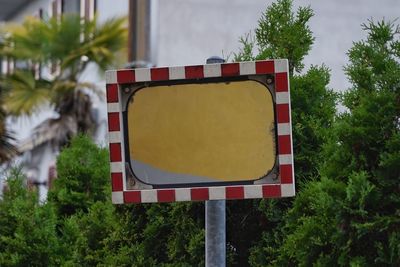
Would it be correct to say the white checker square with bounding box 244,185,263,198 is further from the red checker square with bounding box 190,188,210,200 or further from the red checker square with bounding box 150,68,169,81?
the red checker square with bounding box 150,68,169,81

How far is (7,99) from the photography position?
21547 mm

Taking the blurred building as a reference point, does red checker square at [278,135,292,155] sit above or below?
below

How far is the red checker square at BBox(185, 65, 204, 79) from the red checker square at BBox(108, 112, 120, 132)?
326mm

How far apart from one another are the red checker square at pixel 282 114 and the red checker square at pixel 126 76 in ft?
1.87

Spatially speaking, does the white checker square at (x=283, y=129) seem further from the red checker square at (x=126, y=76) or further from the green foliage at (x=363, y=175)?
the red checker square at (x=126, y=76)

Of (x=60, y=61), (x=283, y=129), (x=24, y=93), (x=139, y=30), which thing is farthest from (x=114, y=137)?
(x=24, y=93)

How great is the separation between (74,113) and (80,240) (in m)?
15.6

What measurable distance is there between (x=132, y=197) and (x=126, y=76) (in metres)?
0.46

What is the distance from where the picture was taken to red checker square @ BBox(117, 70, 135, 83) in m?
4.12

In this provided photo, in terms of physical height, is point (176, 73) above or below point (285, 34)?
below

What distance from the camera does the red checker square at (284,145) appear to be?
13.0ft

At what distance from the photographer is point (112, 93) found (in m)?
4.14

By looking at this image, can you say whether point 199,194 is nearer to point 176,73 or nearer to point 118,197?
point 118,197

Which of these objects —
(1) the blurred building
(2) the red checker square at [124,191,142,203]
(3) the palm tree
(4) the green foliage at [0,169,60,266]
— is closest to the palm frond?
(3) the palm tree
